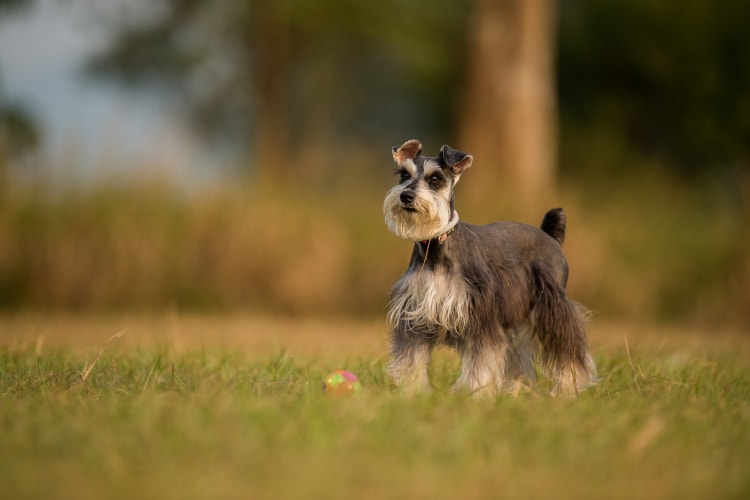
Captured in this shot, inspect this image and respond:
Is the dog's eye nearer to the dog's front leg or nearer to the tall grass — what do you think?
the dog's front leg

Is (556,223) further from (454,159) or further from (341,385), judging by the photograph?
(341,385)

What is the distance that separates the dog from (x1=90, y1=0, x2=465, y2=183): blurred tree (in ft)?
40.9

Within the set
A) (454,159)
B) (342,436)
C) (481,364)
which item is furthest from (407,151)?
→ (342,436)

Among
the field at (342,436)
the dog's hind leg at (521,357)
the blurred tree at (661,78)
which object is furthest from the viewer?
the blurred tree at (661,78)

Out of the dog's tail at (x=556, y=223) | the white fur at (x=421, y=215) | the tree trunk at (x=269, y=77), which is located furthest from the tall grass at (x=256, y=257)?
the tree trunk at (x=269, y=77)

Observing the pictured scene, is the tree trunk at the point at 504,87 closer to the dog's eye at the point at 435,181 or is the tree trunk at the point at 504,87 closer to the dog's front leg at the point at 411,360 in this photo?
the dog's eye at the point at 435,181

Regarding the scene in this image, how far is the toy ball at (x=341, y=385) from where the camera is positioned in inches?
213

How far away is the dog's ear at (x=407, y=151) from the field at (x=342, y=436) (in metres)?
1.33

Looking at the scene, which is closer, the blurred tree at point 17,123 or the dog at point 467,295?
Answer: the dog at point 467,295

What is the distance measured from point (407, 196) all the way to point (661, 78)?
17.5 metres

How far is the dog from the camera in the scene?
17.7 feet

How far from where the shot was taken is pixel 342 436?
4.33m

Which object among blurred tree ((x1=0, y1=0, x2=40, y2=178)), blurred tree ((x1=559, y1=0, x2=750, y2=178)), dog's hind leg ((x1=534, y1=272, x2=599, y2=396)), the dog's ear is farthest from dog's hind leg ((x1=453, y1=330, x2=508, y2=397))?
blurred tree ((x1=559, y1=0, x2=750, y2=178))

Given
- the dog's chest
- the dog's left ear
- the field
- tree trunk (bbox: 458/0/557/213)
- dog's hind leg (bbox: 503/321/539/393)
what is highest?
tree trunk (bbox: 458/0/557/213)
